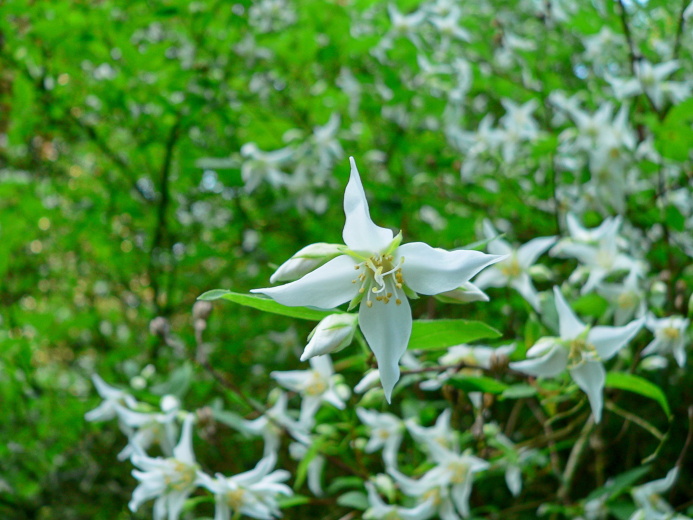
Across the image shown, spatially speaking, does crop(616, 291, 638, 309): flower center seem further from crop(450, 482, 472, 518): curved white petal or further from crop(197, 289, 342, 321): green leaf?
crop(197, 289, 342, 321): green leaf

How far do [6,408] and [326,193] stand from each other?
1.66 metres

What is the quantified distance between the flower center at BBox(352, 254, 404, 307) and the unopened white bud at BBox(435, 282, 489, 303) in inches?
2.4

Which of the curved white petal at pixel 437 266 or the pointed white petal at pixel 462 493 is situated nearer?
the curved white petal at pixel 437 266

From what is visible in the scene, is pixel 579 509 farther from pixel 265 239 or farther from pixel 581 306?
pixel 265 239

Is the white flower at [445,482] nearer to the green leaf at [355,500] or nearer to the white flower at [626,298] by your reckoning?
the green leaf at [355,500]

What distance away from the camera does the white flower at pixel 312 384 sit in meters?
1.48

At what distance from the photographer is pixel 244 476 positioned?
131 centimetres

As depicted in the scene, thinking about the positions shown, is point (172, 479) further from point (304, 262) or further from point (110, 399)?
point (304, 262)

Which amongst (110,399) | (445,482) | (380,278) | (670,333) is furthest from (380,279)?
(110,399)

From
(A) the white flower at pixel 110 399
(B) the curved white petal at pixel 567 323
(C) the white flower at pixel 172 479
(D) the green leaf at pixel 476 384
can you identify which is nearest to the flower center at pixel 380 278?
(D) the green leaf at pixel 476 384

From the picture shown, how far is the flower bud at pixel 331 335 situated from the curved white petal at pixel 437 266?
4.2 inches

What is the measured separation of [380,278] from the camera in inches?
33.7

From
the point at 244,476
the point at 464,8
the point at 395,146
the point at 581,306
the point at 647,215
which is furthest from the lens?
the point at 464,8

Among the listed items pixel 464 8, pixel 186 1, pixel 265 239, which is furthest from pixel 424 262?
pixel 464 8
